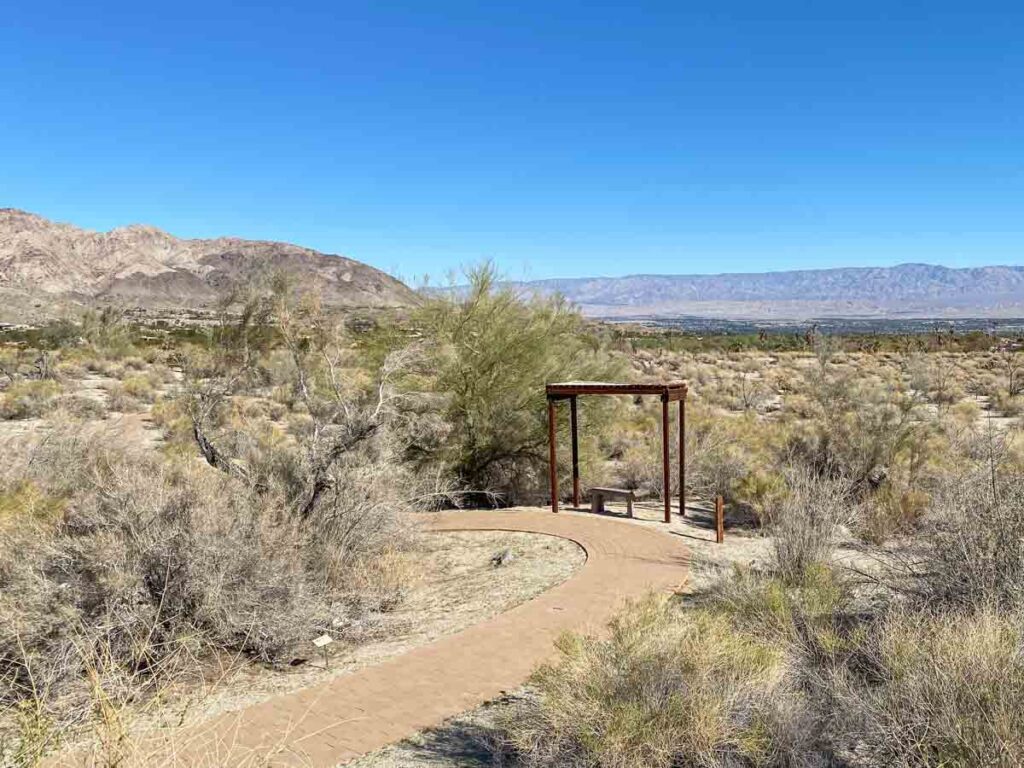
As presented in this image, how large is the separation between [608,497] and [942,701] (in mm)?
11606

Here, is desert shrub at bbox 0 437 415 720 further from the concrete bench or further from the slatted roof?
the concrete bench

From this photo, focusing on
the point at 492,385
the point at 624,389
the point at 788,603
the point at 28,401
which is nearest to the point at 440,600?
the point at 788,603

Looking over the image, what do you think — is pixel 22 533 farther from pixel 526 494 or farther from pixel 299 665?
pixel 526 494

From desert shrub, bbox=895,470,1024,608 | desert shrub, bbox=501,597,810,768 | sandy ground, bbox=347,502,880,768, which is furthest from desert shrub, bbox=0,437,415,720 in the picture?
desert shrub, bbox=895,470,1024,608

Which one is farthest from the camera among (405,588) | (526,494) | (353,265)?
(353,265)

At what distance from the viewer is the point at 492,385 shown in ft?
59.8

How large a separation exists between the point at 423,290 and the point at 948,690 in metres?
15.8

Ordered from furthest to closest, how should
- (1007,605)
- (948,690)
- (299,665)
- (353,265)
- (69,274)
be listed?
(353,265) → (69,274) → (299,665) → (1007,605) → (948,690)

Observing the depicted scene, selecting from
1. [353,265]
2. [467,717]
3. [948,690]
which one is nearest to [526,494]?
[467,717]

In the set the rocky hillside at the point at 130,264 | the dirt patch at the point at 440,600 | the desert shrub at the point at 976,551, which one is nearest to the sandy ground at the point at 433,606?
the dirt patch at the point at 440,600

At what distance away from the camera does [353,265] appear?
171 metres

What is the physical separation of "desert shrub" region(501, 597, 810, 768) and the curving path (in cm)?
129

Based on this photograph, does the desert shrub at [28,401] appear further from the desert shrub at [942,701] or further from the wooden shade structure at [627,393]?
the desert shrub at [942,701]

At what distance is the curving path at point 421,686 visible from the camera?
21.2 feet
